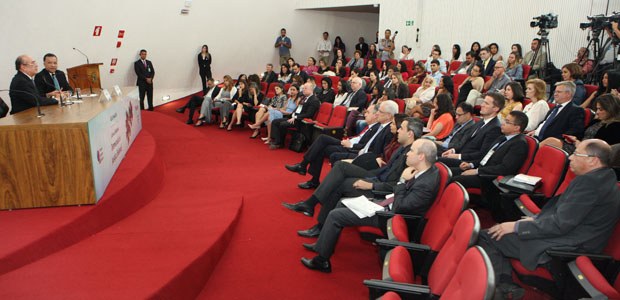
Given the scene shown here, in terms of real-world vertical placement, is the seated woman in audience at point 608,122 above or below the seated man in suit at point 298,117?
above

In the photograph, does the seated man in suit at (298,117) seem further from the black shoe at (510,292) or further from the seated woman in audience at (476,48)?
the black shoe at (510,292)

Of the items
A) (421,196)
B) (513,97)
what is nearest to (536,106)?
(513,97)

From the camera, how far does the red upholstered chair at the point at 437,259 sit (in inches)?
77.9

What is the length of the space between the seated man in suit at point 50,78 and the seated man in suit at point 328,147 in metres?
2.79

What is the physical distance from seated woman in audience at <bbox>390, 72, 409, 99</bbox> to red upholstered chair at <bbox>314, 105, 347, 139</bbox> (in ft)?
3.91

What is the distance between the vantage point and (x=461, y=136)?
14.6ft

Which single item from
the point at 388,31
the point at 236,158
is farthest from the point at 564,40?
the point at 236,158

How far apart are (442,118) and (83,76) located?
524 centimetres

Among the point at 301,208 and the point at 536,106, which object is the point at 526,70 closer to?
the point at 536,106

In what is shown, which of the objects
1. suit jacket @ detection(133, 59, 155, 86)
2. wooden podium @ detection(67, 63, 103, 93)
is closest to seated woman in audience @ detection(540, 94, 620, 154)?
wooden podium @ detection(67, 63, 103, 93)

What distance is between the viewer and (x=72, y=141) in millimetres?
3133

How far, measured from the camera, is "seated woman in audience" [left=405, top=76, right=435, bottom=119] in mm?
5703

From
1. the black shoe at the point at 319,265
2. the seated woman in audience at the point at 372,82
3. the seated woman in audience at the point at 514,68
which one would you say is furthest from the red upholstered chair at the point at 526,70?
the black shoe at the point at 319,265

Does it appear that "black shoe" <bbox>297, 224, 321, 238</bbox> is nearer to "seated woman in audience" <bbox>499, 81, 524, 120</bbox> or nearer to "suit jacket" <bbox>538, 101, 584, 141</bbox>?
"suit jacket" <bbox>538, 101, 584, 141</bbox>
